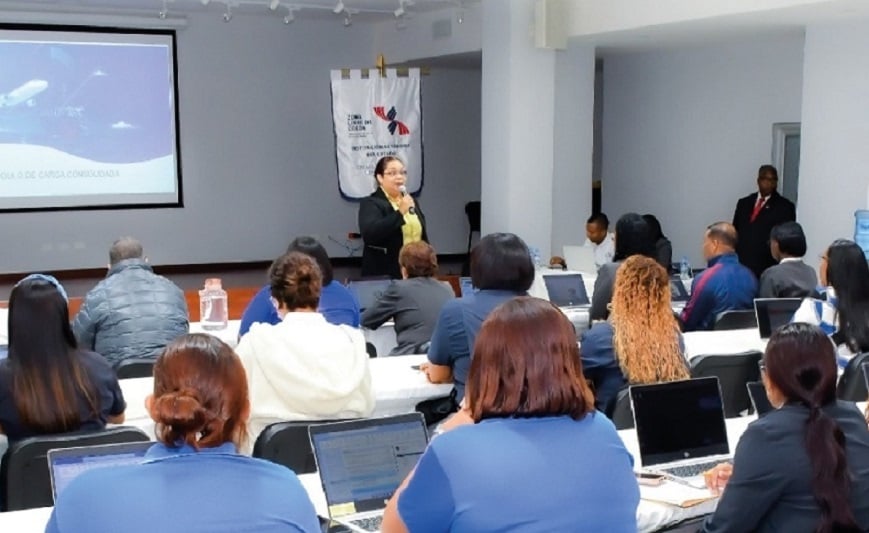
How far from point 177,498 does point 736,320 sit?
14.6 feet

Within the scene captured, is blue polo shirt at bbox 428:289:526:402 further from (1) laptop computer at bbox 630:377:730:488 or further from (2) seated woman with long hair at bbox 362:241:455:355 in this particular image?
(1) laptop computer at bbox 630:377:730:488

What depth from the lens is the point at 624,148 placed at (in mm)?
10820

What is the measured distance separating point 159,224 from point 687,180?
5800 millimetres

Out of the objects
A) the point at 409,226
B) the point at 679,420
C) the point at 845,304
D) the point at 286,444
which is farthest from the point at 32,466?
the point at 409,226

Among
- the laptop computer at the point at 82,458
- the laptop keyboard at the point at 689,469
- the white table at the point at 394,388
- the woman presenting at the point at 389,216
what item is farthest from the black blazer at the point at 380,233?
the laptop computer at the point at 82,458

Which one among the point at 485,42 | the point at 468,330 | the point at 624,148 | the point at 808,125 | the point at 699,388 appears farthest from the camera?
the point at 624,148

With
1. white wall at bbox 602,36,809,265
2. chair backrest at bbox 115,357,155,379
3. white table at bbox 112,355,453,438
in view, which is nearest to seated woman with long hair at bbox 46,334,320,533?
white table at bbox 112,355,453,438

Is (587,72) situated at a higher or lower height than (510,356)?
higher

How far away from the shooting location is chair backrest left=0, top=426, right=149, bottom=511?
294 cm

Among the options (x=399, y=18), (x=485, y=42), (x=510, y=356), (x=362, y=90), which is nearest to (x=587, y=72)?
(x=485, y=42)

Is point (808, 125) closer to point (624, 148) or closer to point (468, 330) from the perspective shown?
point (624, 148)

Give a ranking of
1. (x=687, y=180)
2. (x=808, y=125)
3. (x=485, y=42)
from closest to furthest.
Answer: (x=808, y=125), (x=485, y=42), (x=687, y=180)

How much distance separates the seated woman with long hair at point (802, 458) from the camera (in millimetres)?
2277

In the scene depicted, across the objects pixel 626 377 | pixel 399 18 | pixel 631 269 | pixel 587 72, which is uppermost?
pixel 399 18
